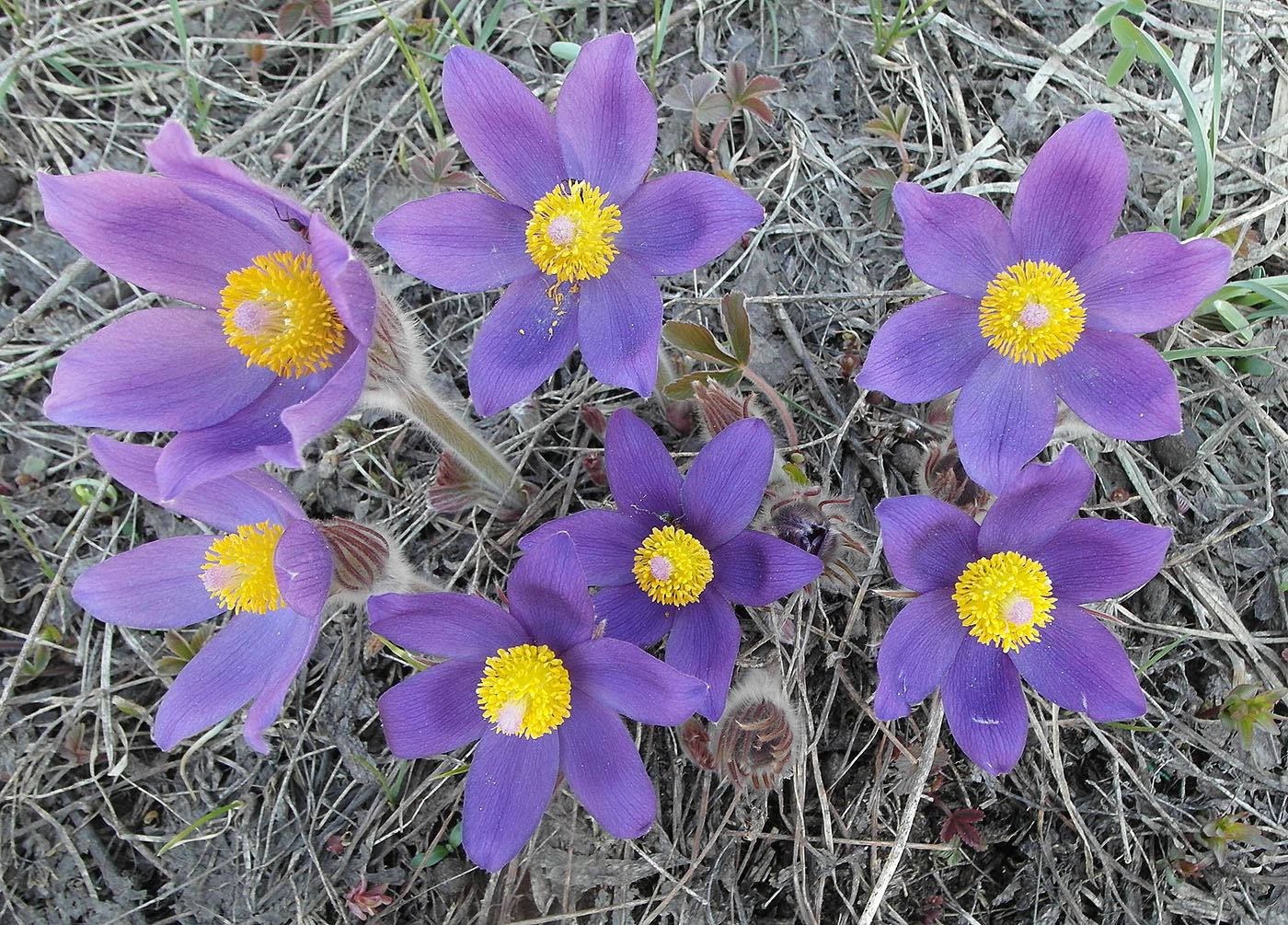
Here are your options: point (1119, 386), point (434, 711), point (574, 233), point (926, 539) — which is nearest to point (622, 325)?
point (574, 233)

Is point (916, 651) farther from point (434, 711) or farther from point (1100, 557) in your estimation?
point (434, 711)

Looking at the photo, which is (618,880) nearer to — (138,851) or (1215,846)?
(138,851)

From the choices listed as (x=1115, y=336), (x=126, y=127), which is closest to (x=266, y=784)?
(x=126, y=127)

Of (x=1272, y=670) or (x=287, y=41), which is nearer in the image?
(x=1272, y=670)

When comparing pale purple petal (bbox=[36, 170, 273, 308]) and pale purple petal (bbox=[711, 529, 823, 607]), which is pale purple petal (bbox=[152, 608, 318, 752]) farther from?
pale purple petal (bbox=[711, 529, 823, 607])

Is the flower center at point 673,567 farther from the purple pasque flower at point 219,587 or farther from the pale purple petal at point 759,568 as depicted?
the purple pasque flower at point 219,587

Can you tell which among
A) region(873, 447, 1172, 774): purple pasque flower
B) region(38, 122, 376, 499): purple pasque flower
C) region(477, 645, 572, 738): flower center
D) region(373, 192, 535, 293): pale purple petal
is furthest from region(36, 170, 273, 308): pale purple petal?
region(873, 447, 1172, 774): purple pasque flower
